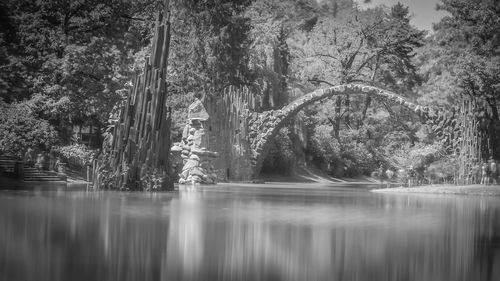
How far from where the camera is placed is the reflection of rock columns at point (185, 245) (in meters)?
5.50

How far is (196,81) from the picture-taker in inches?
1350

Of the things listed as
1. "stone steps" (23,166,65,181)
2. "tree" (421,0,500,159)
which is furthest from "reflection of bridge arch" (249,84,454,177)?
"stone steps" (23,166,65,181)

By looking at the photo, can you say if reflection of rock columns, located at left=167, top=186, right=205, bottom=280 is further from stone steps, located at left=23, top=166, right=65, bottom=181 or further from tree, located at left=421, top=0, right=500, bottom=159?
tree, located at left=421, top=0, right=500, bottom=159

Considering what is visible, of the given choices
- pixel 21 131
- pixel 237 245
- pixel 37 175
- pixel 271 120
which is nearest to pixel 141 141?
pixel 21 131

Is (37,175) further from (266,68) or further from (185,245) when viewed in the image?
(185,245)

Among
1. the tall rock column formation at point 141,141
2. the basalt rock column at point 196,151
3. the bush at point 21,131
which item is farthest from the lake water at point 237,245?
the basalt rock column at point 196,151

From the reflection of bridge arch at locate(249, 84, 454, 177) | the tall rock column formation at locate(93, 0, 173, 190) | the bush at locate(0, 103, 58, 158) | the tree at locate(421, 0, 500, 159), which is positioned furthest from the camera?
the reflection of bridge arch at locate(249, 84, 454, 177)

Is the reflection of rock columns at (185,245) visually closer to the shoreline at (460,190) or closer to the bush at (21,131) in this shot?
the shoreline at (460,190)

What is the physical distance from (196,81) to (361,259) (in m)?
28.4

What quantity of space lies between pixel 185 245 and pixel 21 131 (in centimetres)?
1902

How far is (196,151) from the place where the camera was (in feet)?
89.4

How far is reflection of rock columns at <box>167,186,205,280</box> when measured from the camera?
18.0 ft

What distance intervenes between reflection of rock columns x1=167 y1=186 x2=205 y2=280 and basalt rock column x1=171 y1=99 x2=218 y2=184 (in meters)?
15.7

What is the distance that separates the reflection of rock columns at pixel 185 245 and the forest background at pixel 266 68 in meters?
11.7
